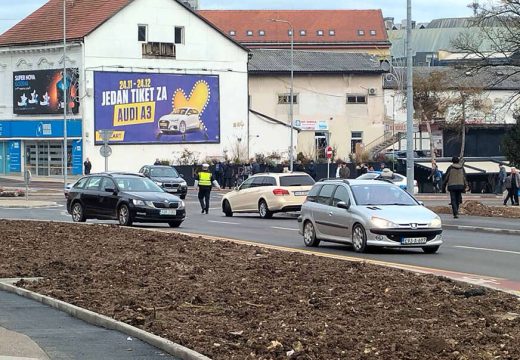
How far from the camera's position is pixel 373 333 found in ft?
32.1

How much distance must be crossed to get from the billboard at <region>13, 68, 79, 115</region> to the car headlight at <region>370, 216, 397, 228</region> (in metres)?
49.4

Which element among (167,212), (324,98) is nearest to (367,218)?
(167,212)

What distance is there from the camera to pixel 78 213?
30250 mm

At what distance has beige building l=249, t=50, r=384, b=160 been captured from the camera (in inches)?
3484

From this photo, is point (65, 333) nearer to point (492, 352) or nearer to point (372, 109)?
point (492, 352)

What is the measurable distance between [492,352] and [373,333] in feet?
4.50

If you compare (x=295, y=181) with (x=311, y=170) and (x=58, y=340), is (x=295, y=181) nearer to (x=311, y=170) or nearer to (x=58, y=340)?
(x=58, y=340)

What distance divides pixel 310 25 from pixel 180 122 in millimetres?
52458

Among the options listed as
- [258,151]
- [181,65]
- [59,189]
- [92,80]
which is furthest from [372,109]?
[59,189]

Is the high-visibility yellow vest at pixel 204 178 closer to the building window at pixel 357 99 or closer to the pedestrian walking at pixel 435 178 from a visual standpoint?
the pedestrian walking at pixel 435 178

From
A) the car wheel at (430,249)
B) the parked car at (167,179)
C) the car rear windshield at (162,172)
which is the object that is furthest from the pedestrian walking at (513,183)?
the car wheel at (430,249)

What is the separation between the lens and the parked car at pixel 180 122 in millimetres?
73125

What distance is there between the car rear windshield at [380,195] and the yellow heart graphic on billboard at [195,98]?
5283 centimetres

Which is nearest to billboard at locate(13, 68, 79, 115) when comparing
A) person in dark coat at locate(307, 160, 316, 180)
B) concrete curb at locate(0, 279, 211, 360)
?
person in dark coat at locate(307, 160, 316, 180)
